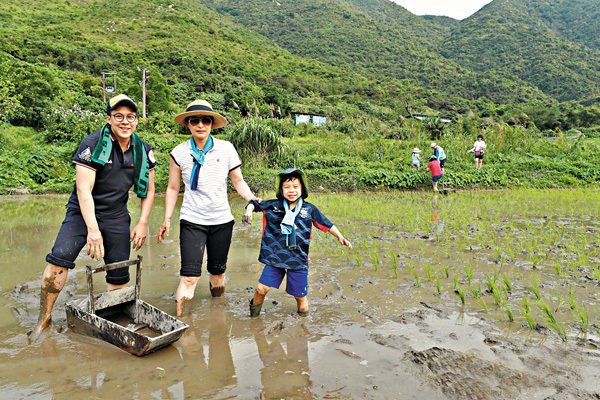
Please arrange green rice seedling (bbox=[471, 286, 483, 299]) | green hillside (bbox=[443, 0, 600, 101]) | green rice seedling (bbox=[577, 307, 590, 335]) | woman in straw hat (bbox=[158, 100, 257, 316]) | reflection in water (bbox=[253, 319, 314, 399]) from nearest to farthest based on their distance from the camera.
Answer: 1. reflection in water (bbox=[253, 319, 314, 399])
2. green rice seedling (bbox=[577, 307, 590, 335])
3. woman in straw hat (bbox=[158, 100, 257, 316])
4. green rice seedling (bbox=[471, 286, 483, 299])
5. green hillside (bbox=[443, 0, 600, 101])

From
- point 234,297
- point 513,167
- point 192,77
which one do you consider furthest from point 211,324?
point 192,77

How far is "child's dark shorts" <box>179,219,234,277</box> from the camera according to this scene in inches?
134

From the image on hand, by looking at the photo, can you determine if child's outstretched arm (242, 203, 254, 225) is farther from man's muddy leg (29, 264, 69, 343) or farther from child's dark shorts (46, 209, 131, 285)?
man's muddy leg (29, 264, 69, 343)

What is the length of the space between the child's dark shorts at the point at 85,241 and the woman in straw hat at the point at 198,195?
13.1 inches

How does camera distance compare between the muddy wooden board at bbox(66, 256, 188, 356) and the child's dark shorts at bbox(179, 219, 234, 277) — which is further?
the child's dark shorts at bbox(179, 219, 234, 277)

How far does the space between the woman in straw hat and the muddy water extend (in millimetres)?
440

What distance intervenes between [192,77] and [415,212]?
4200cm

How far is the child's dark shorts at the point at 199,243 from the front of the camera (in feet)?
11.2

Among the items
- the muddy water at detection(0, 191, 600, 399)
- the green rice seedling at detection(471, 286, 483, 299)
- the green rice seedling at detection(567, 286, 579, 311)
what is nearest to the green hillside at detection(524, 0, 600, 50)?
the green rice seedling at detection(567, 286, 579, 311)

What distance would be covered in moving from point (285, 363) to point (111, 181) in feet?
6.05

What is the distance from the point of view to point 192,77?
4556 cm

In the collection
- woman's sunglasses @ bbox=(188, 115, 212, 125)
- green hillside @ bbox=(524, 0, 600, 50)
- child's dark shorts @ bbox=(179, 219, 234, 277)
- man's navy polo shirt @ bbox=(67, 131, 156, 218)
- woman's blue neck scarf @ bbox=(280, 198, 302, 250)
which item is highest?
green hillside @ bbox=(524, 0, 600, 50)

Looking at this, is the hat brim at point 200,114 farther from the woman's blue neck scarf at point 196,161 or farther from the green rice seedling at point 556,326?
the green rice seedling at point 556,326

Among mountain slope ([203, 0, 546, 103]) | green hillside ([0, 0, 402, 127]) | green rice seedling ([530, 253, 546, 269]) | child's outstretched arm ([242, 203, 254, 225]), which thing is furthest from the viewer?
mountain slope ([203, 0, 546, 103])
